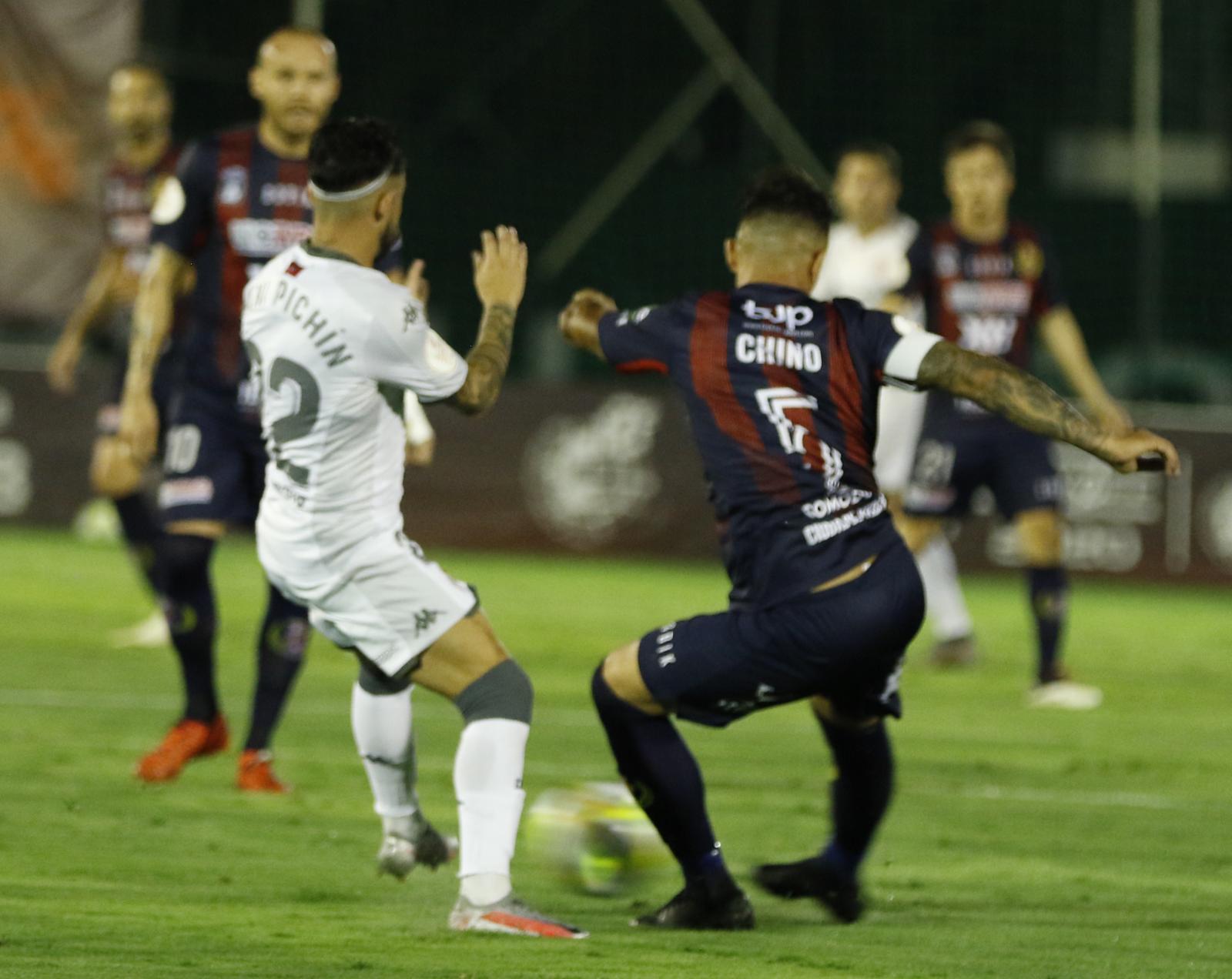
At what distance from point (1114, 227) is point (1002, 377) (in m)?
14.4

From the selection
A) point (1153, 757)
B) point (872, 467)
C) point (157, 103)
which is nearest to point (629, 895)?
point (872, 467)

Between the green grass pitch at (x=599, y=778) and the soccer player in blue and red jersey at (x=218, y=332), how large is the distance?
0.47m

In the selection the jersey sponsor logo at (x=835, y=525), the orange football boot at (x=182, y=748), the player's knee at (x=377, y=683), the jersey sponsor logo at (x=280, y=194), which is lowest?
the orange football boot at (x=182, y=748)

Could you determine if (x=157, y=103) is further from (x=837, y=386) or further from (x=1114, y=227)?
(x=1114, y=227)

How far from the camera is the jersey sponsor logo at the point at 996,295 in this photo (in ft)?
36.3

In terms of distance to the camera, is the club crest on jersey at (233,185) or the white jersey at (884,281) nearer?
the club crest on jersey at (233,185)

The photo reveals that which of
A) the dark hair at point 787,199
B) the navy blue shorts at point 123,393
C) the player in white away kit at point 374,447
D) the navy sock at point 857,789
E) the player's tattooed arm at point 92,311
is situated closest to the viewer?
the player in white away kit at point 374,447

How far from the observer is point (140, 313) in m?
7.91

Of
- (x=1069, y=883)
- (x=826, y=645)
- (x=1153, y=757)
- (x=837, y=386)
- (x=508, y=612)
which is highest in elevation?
(x=837, y=386)

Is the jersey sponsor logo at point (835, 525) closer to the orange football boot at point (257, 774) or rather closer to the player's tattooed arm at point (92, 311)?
the orange football boot at point (257, 774)

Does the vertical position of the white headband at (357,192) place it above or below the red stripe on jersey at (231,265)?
above

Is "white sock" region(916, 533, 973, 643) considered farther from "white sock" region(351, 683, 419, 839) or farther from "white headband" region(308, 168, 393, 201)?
"white headband" region(308, 168, 393, 201)

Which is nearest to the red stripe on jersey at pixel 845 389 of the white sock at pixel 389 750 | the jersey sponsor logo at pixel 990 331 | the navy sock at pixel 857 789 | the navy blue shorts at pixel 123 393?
the navy sock at pixel 857 789

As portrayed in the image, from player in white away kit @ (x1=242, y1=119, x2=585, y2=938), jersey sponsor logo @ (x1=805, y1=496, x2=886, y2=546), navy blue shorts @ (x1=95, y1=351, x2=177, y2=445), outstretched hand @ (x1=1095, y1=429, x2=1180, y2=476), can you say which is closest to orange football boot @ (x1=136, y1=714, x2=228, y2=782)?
player in white away kit @ (x1=242, y1=119, x2=585, y2=938)
